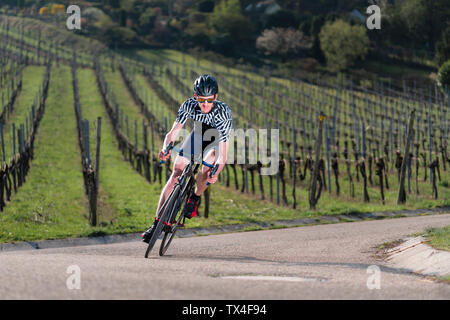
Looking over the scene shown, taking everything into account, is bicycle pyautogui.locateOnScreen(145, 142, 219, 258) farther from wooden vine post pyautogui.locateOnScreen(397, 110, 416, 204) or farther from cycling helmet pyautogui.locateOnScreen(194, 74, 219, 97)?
wooden vine post pyautogui.locateOnScreen(397, 110, 416, 204)

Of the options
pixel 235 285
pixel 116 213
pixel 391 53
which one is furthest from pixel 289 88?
pixel 235 285

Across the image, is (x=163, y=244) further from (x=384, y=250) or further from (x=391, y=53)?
(x=391, y=53)

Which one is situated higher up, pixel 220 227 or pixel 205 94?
Result: pixel 205 94

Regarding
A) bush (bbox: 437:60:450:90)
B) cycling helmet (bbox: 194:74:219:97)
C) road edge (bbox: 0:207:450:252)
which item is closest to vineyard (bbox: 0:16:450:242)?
road edge (bbox: 0:207:450:252)

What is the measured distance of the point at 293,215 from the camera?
17.6 m

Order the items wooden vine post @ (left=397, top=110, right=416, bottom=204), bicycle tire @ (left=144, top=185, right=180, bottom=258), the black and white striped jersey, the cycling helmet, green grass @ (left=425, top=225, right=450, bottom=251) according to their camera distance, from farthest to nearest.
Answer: wooden vine post @ (left=397, top=110, right=416, bottom=204) < the black and white striped jersey < the cycling helmet < bicycle tire @ (left=144, top=185, right=180, bottom=258) < green grass @ (left=425, top=225, right=450, bottom=251)

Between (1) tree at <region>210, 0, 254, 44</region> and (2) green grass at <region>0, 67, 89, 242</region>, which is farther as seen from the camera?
(1) tree at <region>210, 0, 254, 44</region>

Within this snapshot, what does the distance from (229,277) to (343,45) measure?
95971 mm

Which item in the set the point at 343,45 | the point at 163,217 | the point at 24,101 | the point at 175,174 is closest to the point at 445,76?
the point at 343,45

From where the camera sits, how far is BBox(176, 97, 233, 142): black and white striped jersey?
9.54 metres

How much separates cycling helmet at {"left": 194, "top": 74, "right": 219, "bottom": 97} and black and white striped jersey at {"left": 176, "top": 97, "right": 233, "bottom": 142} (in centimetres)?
16

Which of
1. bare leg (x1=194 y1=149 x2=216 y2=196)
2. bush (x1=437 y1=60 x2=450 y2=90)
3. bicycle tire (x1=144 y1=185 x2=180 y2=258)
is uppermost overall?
bush (x1=437 y1=60 x2=450 y2=90)
